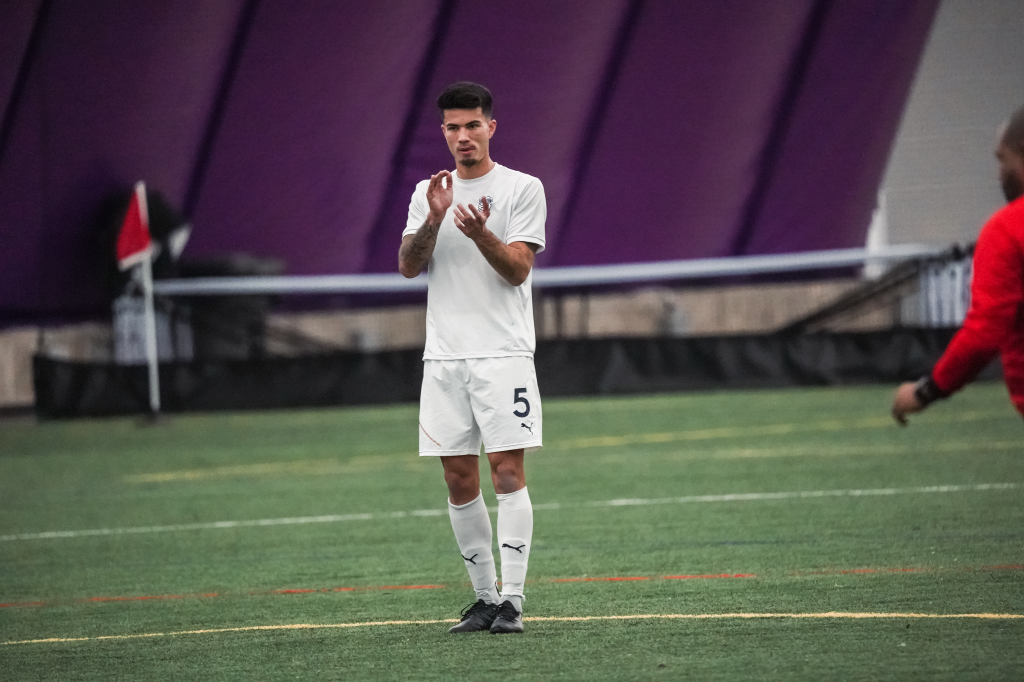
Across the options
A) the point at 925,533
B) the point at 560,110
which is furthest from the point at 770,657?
the point at 560,110

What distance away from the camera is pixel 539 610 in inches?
232

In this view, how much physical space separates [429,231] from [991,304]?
2027mm

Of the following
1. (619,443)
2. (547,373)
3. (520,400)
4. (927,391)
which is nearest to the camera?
(927,391)

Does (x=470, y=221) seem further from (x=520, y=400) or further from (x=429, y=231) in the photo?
(x=520, y=400)

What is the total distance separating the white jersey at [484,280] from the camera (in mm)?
5496

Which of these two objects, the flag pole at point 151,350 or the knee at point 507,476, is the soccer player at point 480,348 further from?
the flag pole at point 151,350

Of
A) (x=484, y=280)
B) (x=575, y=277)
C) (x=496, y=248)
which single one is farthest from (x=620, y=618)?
(x=575, y=277)

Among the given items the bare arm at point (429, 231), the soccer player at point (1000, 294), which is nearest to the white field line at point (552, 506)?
the bare arm at point (429, 231)

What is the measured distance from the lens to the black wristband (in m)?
4.37

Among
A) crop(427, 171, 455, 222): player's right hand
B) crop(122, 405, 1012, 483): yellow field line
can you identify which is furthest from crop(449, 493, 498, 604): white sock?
crop(122, 405, 1012, 483): yellow field line

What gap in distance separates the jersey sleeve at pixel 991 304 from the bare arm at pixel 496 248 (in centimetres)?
166

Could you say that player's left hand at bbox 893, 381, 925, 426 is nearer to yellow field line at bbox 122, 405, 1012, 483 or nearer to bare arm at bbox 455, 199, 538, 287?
bare arm at bbox 455, 199, 538, 287

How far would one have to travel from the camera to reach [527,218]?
18.1ft

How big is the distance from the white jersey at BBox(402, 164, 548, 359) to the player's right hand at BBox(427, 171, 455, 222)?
0.15 meters
